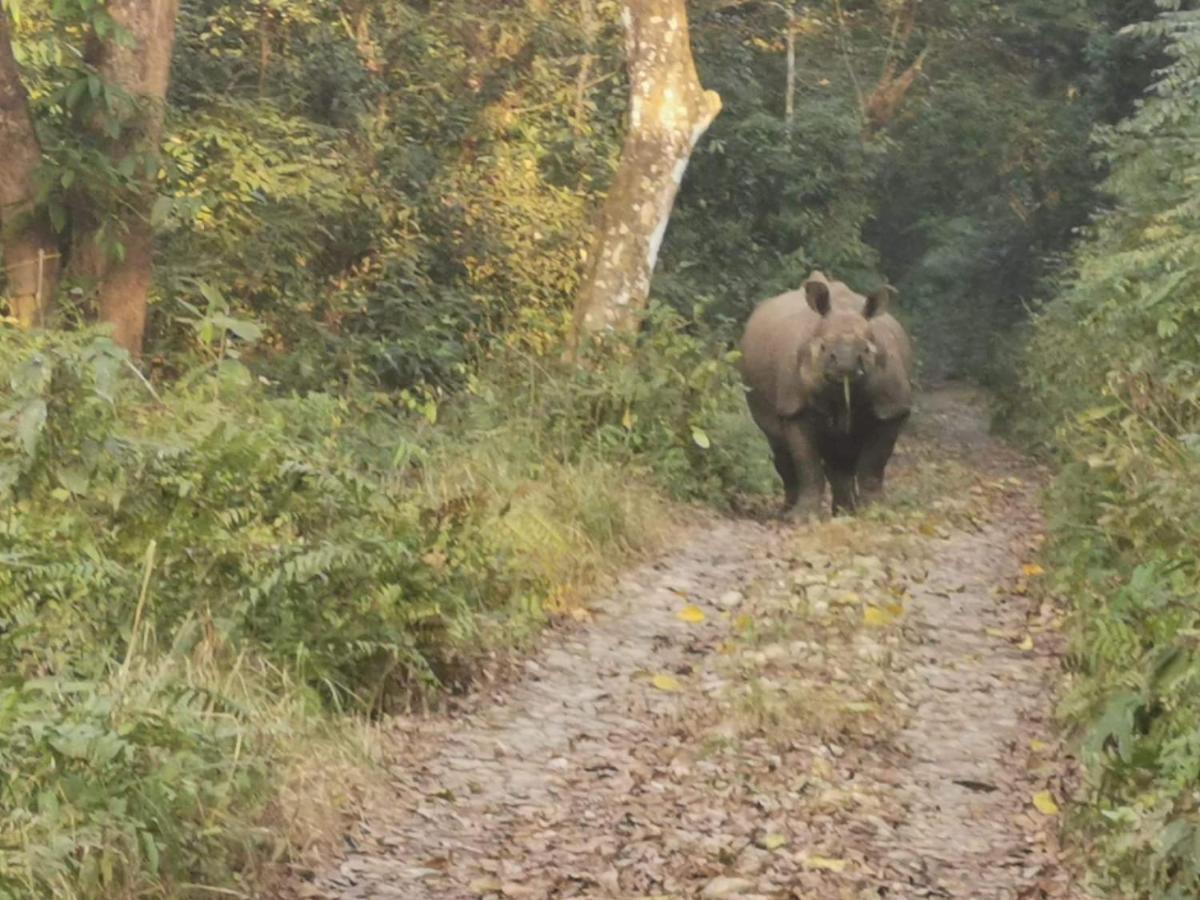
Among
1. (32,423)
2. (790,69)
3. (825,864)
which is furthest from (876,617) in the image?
(790,69)

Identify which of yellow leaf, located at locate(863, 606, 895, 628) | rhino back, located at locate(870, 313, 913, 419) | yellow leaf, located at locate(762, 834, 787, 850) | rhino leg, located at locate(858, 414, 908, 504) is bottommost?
rhino leg, located at locate(858, 414, 908, 504)

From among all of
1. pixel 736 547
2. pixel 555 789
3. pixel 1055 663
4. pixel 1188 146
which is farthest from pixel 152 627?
pixel 1188 146

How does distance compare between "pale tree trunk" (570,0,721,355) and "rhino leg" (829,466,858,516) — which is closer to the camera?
"pale tree trunk" (570,0,721,355)

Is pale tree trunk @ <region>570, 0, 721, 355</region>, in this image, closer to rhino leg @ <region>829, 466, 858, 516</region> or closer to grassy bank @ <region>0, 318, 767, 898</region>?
rhino leg @ <region>829, 466, 858, 516</region>

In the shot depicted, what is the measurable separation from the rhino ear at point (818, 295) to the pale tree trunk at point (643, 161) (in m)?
1.20

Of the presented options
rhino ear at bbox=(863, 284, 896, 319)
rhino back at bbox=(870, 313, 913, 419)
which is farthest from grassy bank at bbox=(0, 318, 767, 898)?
rhino ear at bbox=(863, 284, 896, 319)

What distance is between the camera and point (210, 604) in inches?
230

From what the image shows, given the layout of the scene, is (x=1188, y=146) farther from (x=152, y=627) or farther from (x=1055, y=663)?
(x=152, y=627)

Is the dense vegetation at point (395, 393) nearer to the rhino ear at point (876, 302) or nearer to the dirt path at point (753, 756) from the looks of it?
the dirt path at point (753, 756)

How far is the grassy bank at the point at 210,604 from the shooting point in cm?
424

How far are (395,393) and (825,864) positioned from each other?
7430mm

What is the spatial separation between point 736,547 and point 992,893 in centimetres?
526

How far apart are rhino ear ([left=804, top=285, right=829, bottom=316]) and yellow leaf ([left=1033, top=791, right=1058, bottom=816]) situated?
6632 millimetres

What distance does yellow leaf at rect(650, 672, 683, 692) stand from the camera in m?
6.84
